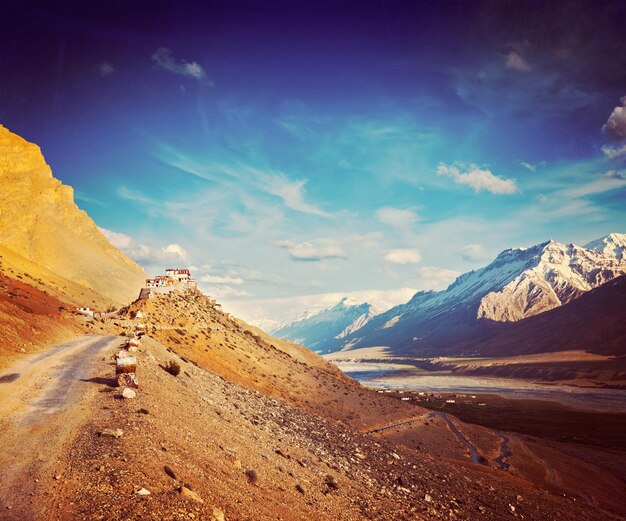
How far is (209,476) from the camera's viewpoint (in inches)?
558

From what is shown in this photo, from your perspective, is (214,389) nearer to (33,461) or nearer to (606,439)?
(33,461)

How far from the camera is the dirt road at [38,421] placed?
34.3 ft

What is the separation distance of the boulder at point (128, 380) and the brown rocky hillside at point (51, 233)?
314 feet

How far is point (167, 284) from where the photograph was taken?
9012 cm

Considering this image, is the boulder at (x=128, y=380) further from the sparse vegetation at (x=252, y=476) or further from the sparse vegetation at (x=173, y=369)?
the sparse vegetation at (x=173, y=369)

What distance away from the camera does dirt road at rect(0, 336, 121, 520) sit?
10.5 m

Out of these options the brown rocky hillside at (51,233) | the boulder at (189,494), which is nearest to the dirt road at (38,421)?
the boulder at (189,494)

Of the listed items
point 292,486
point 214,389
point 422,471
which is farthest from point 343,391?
point 292,486

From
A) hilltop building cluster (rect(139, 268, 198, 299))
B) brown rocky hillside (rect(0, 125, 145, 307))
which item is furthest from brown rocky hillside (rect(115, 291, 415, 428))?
brown rocky hillside (rect(0, 125, 145, 307))

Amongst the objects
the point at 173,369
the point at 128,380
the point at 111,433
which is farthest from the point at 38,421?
the point at 173,369

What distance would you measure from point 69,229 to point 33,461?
562 ft

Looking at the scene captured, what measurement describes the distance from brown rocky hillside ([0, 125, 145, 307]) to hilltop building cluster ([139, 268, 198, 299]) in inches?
898

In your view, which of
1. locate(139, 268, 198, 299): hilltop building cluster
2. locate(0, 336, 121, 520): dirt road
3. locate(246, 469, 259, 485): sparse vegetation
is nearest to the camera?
locate(0, 336, 121, 520): dirt road

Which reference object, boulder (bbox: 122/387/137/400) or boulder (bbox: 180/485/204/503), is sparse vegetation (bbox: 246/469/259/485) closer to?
boulder (bbox: 180/485/204/503)
